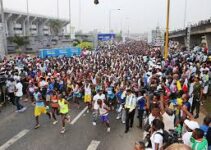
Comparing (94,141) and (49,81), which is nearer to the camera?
(94,141)

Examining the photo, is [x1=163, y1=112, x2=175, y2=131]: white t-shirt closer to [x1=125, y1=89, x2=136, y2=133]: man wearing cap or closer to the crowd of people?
the crowd of people

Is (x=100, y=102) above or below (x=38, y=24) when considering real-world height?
below

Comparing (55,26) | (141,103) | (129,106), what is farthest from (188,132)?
(55,26)

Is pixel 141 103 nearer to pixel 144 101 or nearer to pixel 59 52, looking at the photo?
pixel 144 101

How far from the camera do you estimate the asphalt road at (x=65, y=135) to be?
9.88 m

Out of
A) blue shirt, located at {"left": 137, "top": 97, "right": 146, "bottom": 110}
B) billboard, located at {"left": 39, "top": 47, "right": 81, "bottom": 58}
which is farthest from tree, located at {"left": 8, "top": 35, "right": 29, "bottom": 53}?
blue shirt, located at {"left": 137, "top": 97, "right": 146, "bottom": 110}

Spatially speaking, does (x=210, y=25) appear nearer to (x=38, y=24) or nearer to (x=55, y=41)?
(x=55, y=41)

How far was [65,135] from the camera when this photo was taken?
35.8 feet

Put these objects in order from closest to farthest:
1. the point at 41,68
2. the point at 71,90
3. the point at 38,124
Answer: the point at 38,124, the point at 71,90, the point at 41,68

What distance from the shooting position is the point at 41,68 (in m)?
22.6

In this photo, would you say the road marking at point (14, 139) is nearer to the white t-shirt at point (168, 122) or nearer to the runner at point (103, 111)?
the runner at point (103, 111)

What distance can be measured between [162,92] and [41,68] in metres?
13.1

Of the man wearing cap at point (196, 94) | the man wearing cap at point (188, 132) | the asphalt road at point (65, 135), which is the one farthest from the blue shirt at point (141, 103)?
the man wearing cap at point (188, 132)

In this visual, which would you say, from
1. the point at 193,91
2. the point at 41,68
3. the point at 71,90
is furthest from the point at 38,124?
the point at 41,68
